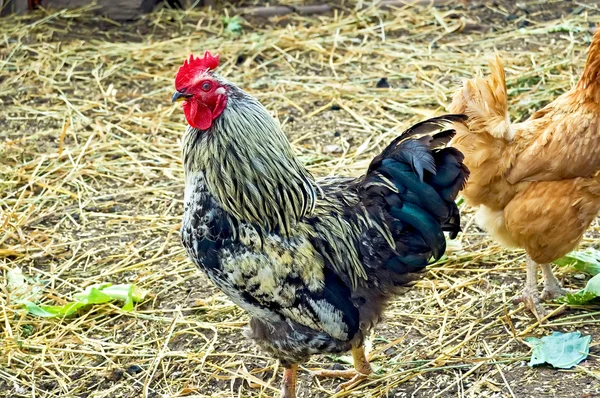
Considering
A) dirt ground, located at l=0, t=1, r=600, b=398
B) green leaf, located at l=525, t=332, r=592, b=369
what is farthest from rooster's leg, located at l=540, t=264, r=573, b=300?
green leaf, located at l=525, t=332, r=592, b=369

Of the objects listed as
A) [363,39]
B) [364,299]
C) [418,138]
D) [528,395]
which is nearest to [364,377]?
[364,299]

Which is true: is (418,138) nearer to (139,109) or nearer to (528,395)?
(528,395)

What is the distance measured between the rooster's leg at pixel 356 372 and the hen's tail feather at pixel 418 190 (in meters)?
0.62

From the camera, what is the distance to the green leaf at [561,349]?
13.8 ft

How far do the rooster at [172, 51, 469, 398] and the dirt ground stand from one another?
25.9 inches

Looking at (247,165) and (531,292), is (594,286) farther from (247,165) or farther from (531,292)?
(247,165)

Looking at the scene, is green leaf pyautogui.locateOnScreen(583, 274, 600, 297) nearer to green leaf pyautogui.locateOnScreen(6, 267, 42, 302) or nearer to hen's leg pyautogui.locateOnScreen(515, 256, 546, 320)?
hen's leg pyautogui.locateOnScreen(515, 256, 546, 320)

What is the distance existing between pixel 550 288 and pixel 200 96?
2.46 m

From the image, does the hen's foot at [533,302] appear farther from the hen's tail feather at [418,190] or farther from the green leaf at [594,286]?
the hen's tail feather at [418,190]

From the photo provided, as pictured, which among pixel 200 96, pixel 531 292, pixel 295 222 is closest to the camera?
pixel 200 96

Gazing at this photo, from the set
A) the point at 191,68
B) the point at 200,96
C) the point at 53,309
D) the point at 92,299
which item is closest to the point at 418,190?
the point at 200,96

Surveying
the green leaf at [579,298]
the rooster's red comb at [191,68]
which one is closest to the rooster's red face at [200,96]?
the rooster's red comb at [191,68]

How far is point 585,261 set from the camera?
4.99 meters

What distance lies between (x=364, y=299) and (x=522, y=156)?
4.20ft
